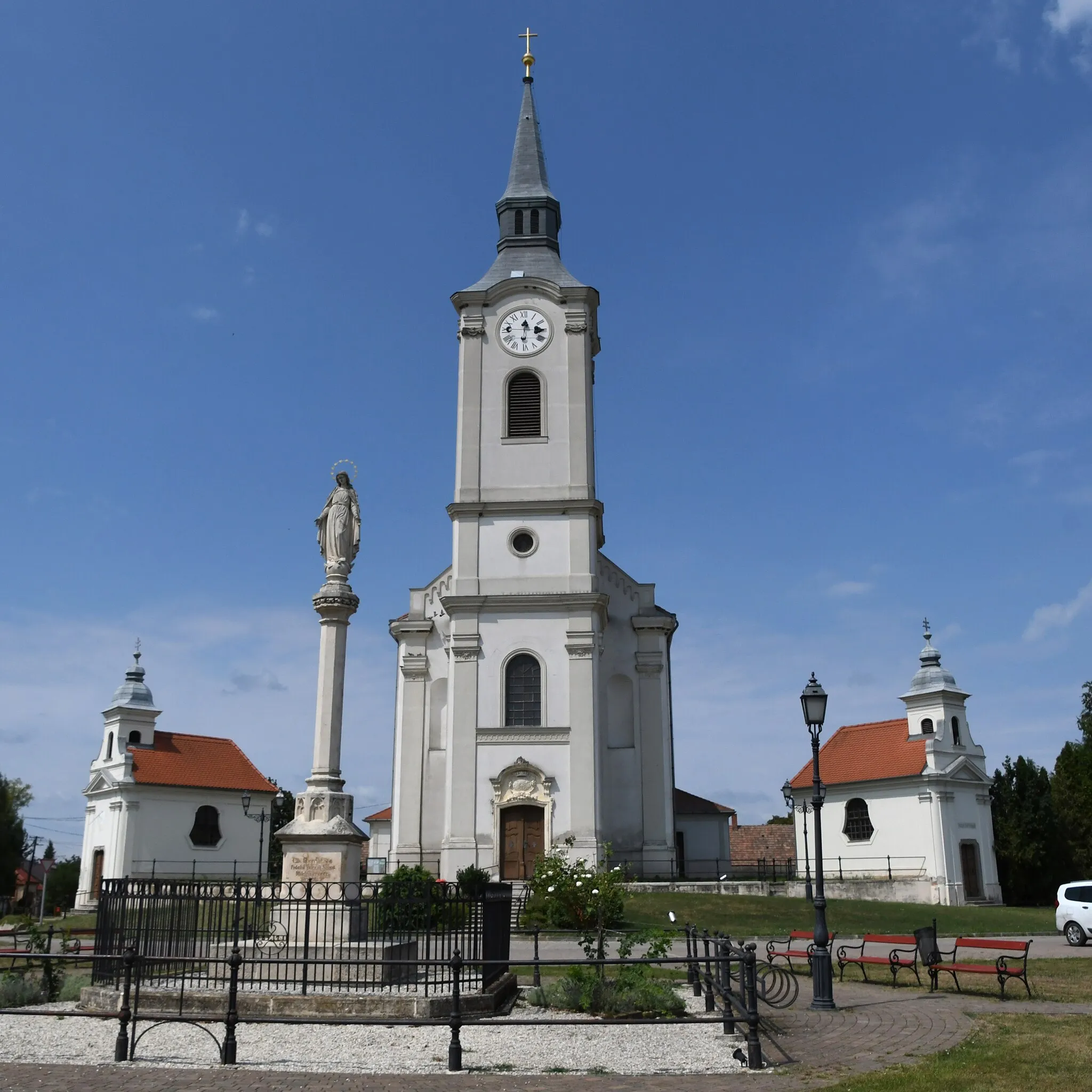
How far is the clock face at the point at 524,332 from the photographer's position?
41312 mm

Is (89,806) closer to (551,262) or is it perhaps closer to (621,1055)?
(551,262)

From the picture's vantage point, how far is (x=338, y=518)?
63.8 ft

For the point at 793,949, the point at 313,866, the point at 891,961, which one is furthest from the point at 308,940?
the point at 793,949

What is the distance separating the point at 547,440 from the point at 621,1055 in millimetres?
30072

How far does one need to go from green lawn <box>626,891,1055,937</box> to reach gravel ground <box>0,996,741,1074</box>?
46.8 ft

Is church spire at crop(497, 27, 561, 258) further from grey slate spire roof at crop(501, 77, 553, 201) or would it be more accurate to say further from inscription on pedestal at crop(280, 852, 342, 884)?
inscription on pedestal at crop(280, 852, 342, 884)

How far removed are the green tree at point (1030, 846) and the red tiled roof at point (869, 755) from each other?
4.47 m

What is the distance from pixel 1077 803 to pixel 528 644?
93.1ft

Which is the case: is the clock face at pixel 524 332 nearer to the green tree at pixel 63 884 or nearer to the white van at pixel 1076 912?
the white van at pixel 1076 912

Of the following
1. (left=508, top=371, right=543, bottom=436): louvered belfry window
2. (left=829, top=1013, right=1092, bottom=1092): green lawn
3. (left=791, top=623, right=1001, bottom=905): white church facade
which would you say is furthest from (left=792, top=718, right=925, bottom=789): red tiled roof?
(left=829, top=1013, right=1092, bottom=1092): green lawn

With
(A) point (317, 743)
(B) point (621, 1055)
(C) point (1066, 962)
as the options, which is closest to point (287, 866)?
(A) point (317, 743)

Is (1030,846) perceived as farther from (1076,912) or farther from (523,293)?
(523,293)

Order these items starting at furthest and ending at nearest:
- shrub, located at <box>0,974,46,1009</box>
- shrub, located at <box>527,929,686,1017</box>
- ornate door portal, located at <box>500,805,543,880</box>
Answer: ornate door portal, located at <box>500,805,543,880</box>
shrub, located at <box>0,974,46,1009</box>
shrub, located at <box>527,929,686,1017</box>

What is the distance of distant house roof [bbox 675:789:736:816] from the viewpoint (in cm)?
4716
